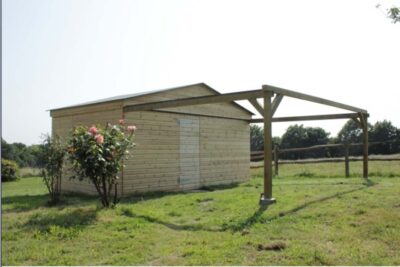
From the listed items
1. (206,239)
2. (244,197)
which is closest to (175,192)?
(244,197)

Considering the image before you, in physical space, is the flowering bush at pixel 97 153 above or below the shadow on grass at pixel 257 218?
above

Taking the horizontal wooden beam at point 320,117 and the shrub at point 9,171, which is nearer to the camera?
the horizontal wooden beam at point 320,117

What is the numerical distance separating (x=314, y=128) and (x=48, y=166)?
50405 mm

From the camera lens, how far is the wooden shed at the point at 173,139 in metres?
10.7

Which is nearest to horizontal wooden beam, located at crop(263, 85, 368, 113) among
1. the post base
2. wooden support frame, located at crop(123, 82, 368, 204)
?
wooden support frame, located at crop(123, 82, 368, 204)

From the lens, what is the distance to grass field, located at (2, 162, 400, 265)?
180 inches

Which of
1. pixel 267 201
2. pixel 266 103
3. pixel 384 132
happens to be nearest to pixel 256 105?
pixel 266 103

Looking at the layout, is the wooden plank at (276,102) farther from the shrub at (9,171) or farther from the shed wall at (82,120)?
the shrub at (9,171)

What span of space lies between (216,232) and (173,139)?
6.23m

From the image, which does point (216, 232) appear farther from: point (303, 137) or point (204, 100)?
point (303, 137)

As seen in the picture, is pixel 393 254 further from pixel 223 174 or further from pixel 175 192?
pixel 223 174

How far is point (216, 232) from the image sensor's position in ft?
19.2

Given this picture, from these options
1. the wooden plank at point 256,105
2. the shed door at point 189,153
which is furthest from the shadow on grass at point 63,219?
the shed door at point 189,153

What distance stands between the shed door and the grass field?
348 centimetres
